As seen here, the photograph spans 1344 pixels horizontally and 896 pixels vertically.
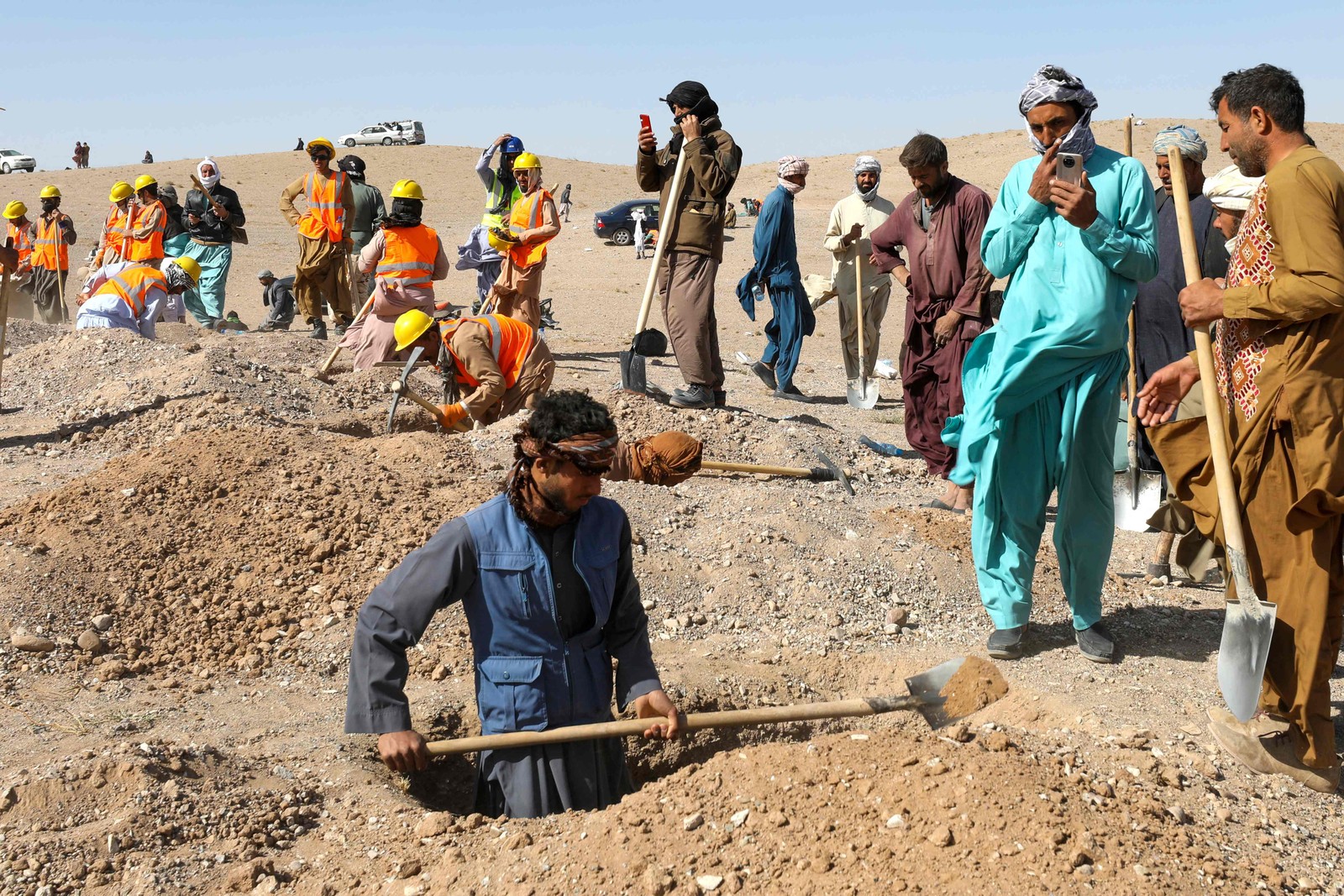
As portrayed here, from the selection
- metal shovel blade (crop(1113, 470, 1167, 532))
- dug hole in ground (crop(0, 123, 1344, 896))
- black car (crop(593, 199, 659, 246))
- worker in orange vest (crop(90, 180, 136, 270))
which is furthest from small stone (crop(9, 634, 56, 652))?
black car (crop(593, 199, 659, 246))

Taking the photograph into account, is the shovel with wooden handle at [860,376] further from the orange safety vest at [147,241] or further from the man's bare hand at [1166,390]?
the orange safety vest at [147,241]

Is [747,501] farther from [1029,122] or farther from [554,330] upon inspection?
[554,330]

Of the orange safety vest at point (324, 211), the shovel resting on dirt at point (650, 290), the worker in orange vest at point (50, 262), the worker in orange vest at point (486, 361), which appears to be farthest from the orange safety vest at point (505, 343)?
the worker in orange vest at point (50, 262)

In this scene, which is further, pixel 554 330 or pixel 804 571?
pixel 554 330

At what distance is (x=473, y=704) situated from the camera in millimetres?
4148

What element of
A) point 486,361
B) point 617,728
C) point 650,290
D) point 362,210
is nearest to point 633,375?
point 650,290

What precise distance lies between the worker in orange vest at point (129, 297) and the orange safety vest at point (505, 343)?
16.0ft

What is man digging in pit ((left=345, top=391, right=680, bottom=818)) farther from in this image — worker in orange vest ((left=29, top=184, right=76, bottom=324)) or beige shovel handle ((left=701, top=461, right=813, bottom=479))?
worker in orange vest ((left=29, top=184, right=76, bottom=324))

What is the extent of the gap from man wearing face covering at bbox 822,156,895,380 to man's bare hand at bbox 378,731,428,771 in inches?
259

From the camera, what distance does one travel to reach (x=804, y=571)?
520 centimetres

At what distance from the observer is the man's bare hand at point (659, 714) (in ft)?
10.2

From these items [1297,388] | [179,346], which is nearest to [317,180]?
[179,346]

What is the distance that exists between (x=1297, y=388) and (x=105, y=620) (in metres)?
4.10

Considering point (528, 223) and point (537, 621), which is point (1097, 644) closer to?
point (537, 621)
